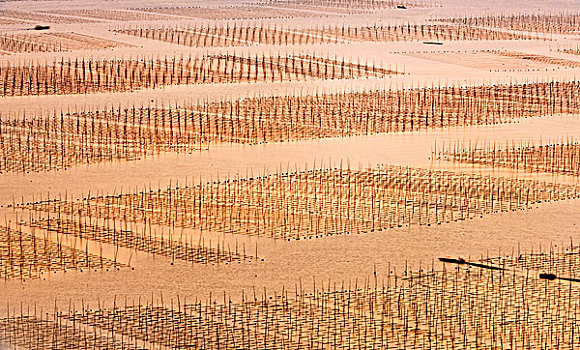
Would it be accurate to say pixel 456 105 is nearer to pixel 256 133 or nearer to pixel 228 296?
pixel 256 133

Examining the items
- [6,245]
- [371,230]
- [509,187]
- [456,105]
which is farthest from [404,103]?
[6,245]

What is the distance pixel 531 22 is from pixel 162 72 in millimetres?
8952

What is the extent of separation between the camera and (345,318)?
7211 mm

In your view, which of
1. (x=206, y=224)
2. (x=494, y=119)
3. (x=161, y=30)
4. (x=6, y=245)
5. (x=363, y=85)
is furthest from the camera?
(x=161, y=30)

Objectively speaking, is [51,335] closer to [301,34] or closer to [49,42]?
[49,42]

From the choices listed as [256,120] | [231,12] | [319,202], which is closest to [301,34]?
[231,12]

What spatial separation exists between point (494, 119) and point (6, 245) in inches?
249

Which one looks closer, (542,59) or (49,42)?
(542,59)

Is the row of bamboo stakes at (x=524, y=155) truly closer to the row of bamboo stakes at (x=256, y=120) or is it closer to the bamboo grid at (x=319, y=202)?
the bamboo grid at (x=319, y=202)

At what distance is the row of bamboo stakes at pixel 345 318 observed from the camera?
22.5ft

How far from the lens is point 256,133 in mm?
12039

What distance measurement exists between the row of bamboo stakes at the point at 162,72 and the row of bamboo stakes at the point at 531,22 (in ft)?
18.1

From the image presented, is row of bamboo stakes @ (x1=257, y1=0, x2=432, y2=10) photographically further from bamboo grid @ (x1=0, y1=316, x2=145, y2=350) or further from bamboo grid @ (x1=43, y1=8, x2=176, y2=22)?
bamboo grid @ (x1=0, y1=316, x2=145, y2=350)

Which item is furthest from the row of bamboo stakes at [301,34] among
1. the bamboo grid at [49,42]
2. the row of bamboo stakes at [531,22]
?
the bamboo grid at [49,42]
